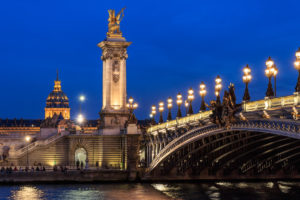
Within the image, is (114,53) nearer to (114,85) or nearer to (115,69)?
(115,69)

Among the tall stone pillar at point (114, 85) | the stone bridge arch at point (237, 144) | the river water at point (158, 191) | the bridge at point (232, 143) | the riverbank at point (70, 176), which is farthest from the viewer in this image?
the tall stone pillar at point (114, 85)

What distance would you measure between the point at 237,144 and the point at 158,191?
33.3ft

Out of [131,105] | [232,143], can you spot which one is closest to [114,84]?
[131,105]

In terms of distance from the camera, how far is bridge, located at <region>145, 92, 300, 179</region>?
3762cm

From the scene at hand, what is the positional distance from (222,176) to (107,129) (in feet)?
75.1

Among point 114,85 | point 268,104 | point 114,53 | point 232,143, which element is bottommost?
point 232,143

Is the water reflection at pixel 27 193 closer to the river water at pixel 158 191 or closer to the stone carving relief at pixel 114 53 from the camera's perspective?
the river water at pixel 158 191

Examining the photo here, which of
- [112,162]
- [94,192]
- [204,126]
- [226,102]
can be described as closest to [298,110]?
[226,102]

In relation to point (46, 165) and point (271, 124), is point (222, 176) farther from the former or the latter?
point (271, 124)

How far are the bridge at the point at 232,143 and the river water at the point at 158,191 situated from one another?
6.43ft

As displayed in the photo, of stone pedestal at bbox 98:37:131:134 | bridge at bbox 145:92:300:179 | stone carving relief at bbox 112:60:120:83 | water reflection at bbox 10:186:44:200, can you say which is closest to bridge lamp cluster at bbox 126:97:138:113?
stone pedestal at bbox 98:37:131:134

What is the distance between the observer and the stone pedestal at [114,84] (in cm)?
8856

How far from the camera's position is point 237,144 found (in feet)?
185

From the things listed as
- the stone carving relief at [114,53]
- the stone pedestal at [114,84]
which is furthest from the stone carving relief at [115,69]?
the stone carving relief at [114,53]
